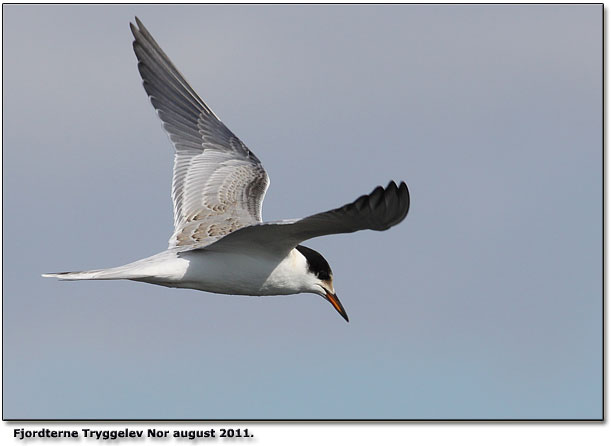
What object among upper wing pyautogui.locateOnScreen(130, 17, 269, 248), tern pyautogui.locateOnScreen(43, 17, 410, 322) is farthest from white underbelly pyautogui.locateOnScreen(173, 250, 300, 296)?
upper wing pyautogui.locateOnScreen(130, 17, 269, 248)

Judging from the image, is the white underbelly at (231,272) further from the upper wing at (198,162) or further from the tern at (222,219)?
the upper wing at (198,162)

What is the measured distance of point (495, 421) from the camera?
929cm

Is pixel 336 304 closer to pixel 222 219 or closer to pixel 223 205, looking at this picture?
pixel 222 219

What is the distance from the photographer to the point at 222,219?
10.8 m

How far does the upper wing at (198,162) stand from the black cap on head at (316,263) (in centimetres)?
91

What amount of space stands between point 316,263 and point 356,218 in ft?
7.88

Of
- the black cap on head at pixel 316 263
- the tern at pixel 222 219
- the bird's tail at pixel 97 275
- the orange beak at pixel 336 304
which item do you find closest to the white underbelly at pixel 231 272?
the tern at pixel 222 219

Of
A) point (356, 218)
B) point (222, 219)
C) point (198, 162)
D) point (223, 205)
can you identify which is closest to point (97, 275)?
point (222, 219)

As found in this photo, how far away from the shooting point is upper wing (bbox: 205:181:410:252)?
7.32 meters

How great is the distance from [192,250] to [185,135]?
3.10m
